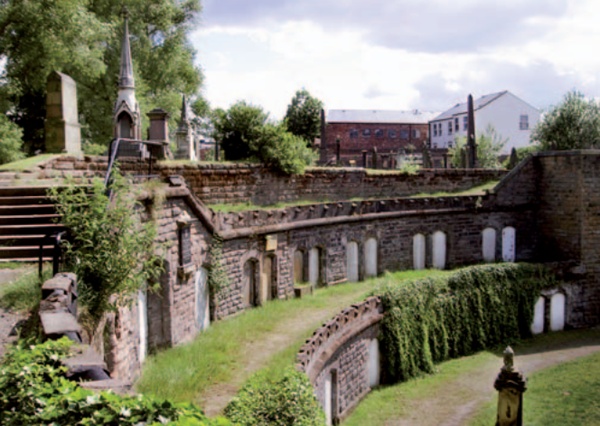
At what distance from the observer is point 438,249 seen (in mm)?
24391

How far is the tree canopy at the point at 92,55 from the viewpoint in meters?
18.5

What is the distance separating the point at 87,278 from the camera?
755 cm

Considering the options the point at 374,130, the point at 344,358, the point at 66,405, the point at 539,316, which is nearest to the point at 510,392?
the point at 344,358

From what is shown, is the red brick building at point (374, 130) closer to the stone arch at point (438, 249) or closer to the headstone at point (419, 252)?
the stone arch at point (438, 249)

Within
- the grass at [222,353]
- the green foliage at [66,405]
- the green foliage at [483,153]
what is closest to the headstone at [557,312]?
the grass at [222,353]

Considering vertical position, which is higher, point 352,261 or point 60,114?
point 60,114

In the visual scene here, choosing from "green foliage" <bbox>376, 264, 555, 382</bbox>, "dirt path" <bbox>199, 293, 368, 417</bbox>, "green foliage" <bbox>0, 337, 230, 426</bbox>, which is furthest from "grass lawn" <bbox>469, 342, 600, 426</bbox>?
"green foliage" <bbox>0, 337, 230, 426</bbox>

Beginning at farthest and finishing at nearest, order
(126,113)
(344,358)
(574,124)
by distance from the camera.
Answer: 1. (574,124)
2. (126,113)
3. (344,358)

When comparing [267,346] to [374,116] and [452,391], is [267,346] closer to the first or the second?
[452,391]

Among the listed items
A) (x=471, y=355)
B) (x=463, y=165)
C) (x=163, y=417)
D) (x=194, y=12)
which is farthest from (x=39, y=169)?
(x=463, y=165)

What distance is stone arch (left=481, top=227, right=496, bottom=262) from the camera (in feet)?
84.0

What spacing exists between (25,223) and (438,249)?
59.9 ft

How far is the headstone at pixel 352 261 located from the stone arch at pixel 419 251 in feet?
11.1

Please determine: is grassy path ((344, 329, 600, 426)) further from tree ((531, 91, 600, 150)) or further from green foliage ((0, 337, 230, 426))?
tree ((531, 91, 600, 150))
